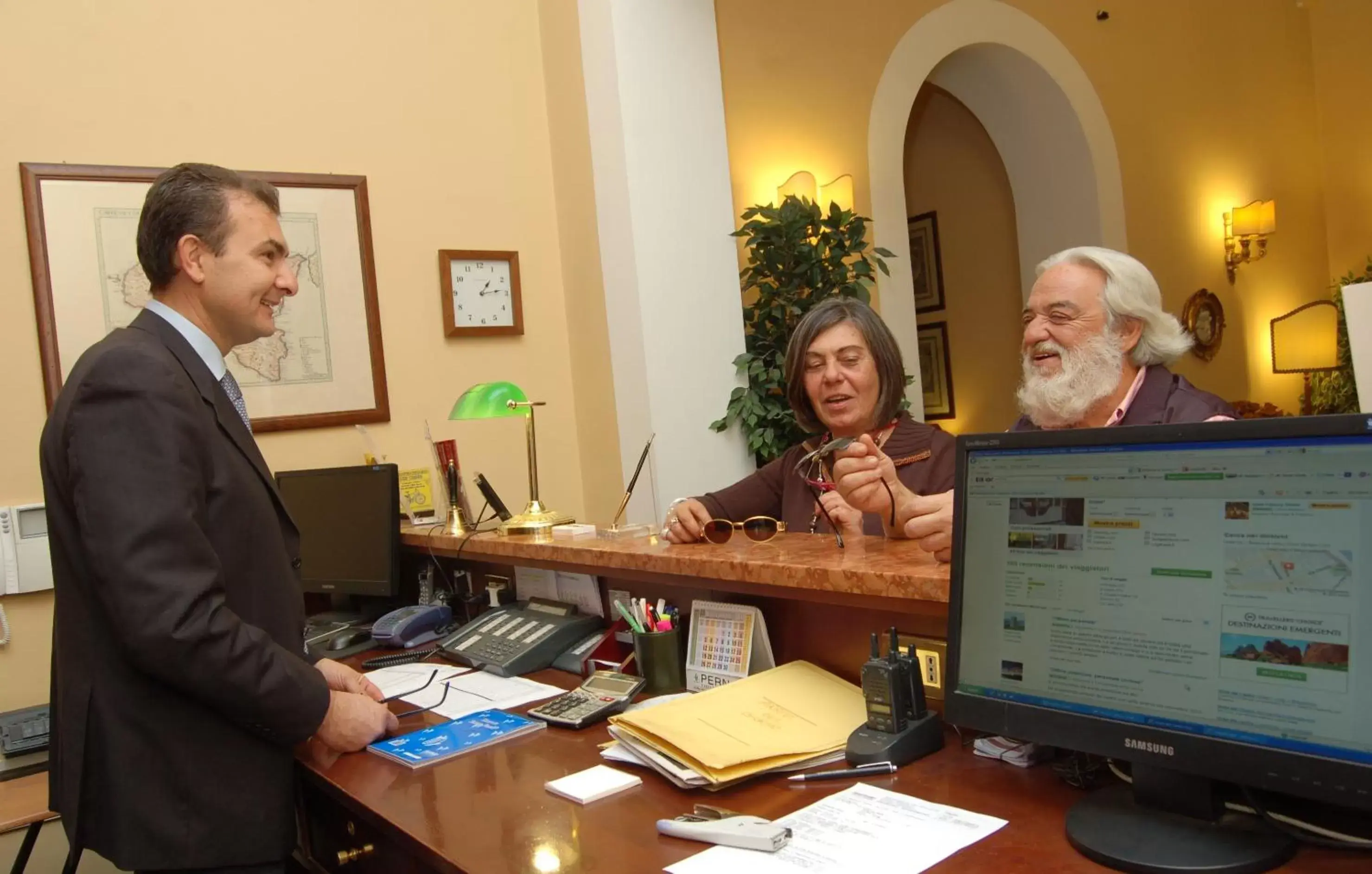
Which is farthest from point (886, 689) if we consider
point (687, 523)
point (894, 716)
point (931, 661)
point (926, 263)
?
point (926, 263)

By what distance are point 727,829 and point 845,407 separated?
5.19 ft

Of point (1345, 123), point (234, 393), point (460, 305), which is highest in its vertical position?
point (1345, 123)

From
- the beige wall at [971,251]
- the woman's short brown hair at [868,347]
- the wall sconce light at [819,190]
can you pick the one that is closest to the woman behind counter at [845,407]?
the woman's short brown hair at [868,347]

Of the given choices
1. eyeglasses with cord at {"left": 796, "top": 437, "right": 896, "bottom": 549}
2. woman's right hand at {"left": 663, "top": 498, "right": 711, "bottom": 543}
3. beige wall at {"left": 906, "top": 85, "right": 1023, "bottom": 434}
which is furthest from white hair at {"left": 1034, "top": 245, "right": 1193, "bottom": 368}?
beige wall at {"left": 906, "top": 85, "right": 1023, "bottom": 434}

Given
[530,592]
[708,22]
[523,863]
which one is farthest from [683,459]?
[523,863]

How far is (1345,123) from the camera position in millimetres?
6934

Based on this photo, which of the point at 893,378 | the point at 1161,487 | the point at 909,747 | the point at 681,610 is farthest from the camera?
Answer: the point at 893,378

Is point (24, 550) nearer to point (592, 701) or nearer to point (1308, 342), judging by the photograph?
point (592, 701)

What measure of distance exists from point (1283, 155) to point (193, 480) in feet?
23.6

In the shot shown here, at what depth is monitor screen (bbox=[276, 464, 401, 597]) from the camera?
2.80 metres

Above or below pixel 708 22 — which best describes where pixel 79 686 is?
below

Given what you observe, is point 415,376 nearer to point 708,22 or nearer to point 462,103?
point 462,103

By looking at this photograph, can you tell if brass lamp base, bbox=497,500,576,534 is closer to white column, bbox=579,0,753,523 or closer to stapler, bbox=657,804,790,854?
white column, bbox=579,0,753,523

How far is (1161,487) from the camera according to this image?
1.02 meters
